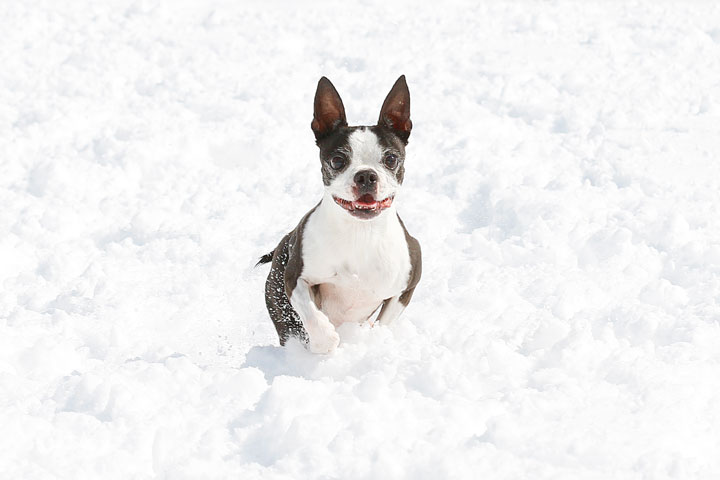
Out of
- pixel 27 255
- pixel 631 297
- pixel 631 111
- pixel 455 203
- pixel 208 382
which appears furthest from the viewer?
pixel 631 111

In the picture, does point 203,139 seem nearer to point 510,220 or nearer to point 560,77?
point 510,220

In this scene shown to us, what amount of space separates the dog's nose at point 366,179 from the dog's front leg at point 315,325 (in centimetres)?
73

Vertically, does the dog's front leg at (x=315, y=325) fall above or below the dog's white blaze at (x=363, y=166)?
below

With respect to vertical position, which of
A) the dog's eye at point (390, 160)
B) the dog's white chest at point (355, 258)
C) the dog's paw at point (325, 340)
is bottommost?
the dog's paw at point (325, 340)

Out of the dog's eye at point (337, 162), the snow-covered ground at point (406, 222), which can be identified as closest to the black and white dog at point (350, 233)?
the dog's eye at point (337, 162)

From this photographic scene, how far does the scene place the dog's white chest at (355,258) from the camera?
4.68 meters

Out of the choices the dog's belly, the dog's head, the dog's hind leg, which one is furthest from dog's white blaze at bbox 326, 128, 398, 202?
the dog's hind leg

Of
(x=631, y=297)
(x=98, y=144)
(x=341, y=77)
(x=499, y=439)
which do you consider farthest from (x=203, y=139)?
(x=499, y=439)

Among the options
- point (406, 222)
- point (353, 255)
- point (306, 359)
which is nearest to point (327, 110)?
point (353, 255)

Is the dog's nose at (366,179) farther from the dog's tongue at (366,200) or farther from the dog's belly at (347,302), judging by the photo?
the dog's belly at (347,302)

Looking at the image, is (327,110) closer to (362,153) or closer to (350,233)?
(362,153)

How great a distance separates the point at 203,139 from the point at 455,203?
112 inches

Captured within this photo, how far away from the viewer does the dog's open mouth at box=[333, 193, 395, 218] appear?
14.5 feet

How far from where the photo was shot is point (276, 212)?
767 cm
